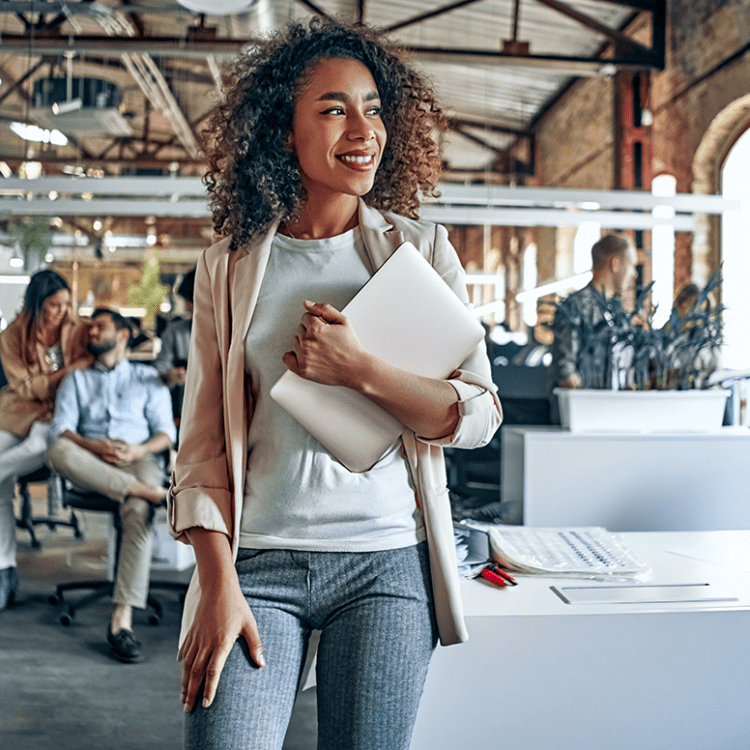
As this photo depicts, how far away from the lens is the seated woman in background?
3566mm

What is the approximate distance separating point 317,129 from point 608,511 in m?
1.90

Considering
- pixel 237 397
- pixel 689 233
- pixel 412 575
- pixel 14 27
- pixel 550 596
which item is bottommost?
pixel 550 596

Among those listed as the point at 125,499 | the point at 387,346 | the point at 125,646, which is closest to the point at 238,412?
the point at 387,346

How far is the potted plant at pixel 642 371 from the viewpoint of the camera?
8.02 feet

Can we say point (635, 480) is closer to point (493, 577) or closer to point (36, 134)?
point (493, 577)

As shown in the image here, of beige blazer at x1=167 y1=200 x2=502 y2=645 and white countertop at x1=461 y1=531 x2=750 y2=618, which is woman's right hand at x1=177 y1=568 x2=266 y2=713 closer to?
beige blazer at x1=167 y1=200 x2=502 y2=645

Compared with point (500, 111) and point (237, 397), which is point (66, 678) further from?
point (500, 111)

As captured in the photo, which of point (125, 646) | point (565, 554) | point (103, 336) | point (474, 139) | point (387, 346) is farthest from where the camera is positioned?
point (474, 139)

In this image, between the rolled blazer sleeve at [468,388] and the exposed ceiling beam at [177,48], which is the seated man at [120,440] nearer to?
the rolled blazer sleeve at [468,388]

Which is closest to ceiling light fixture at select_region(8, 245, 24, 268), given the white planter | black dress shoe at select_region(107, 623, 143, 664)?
black dress shoe at select_region(107, 623, 143, 664)

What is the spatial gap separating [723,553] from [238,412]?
1.32 metres

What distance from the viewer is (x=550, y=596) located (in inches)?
55.0

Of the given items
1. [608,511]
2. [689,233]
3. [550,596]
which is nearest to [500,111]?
[689,233]

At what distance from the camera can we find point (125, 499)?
3.22m
